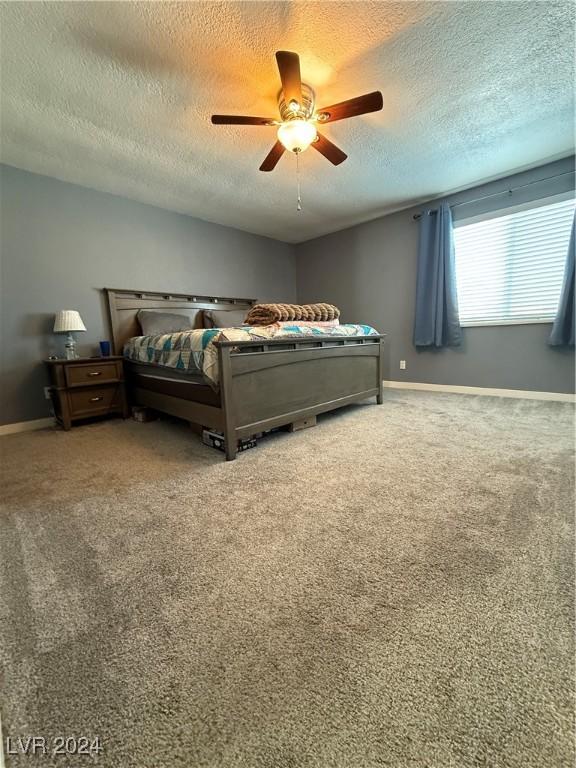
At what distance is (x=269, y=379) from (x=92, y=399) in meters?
1.81

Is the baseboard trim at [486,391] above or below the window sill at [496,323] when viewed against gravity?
below

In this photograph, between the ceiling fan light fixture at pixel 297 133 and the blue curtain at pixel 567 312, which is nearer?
the ceiling fan light fixture at pixel 297 133

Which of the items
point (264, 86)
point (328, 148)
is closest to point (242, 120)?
point (264, 86)

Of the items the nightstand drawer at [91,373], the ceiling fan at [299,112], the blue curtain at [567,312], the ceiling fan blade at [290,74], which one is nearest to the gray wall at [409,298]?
the blue curtain at [567,312]

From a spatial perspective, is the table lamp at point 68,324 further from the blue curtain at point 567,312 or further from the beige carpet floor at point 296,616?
the blue curtain at point 567,312

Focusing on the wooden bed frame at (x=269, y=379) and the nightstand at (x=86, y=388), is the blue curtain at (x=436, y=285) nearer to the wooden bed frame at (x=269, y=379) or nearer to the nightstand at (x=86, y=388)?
the wooden bed frame at (x=269, y=379)

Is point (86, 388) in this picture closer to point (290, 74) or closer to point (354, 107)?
point (290, 74)

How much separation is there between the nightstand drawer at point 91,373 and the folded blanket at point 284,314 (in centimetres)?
146

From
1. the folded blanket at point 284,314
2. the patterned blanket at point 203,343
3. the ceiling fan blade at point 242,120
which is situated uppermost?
the ceiling fan blade at point 242,120

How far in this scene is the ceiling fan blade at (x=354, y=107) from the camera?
151cm

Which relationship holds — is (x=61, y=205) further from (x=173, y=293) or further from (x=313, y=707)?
(x=313, y=707)

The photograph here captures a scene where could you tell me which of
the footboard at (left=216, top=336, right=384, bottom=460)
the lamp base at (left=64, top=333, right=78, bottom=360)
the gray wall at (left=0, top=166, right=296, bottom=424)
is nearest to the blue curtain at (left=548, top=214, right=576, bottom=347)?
the footboard at (left=216, top=336, right=384, bottom=460)

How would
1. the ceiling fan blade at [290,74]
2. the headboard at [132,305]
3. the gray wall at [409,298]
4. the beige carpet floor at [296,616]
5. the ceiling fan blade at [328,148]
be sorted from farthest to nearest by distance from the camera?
1. the headboard at [132,305]
2. the gray wall at [409,298]
3. the ceiling fan blade at [328,148]
4. the ceiling fan blade at [290,74]
5. the beige carpet floor at [296,616]

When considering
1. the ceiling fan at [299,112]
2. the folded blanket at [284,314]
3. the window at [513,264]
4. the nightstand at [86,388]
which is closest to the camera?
the ceiling fan at [299,112]
